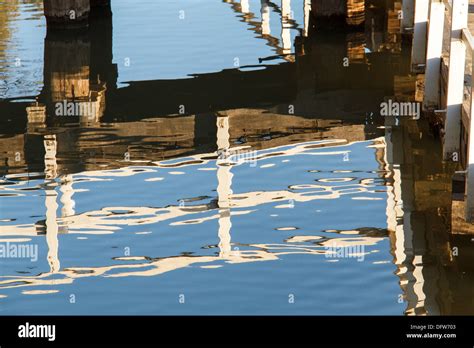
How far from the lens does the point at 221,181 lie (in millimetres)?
15102

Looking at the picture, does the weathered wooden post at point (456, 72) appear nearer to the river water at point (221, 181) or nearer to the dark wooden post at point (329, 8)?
the river water at point (221, 181)

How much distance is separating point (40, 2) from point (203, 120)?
1242 centimetres

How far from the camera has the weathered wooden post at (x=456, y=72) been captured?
13.7 metres

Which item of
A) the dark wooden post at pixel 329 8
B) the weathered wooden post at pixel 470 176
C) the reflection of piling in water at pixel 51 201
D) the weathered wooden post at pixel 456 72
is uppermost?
the dark wooden post at pixel 329 8

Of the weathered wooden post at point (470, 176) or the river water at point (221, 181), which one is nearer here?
the river water at point (221, 181)

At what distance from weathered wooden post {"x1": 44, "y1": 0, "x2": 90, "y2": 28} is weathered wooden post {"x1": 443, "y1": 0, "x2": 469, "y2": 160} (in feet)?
36.2

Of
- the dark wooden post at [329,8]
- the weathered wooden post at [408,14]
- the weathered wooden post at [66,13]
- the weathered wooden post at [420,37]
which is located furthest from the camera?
the weathered wooden post at [66,13]

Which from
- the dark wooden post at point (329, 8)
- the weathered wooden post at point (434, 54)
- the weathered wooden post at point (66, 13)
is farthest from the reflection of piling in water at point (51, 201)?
the dark wooden post at point (329, 8)

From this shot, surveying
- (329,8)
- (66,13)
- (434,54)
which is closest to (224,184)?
(434,54)

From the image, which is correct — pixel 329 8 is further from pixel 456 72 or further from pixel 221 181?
pixel 456 72

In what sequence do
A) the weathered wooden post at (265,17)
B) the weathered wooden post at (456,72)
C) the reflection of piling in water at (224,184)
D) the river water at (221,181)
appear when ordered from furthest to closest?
the weathered wooden post at (265,17)
the weathered wooden post at (456,72)
the reflection of piling in water at (224,184)
the river water at (221,181)

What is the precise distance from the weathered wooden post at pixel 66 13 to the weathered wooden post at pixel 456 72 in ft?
36.2

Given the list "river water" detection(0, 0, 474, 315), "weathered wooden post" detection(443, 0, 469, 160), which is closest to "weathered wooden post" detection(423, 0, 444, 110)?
"river water" detection(0, 0, 474, 315)

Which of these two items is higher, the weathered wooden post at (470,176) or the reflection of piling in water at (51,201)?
the weathered wooden post at (470,176)
